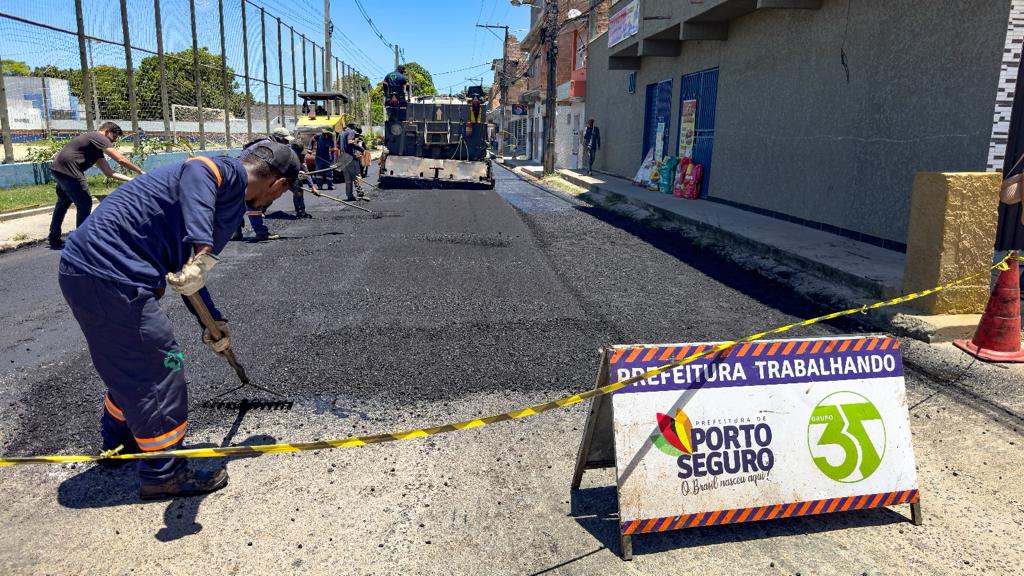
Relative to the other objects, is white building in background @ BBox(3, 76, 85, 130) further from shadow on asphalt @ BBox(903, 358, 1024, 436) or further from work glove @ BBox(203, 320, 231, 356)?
shadow on asphalt @ BBox(903, 358, 1024, 436)

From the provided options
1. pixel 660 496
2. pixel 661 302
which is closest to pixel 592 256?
pixel 661 302

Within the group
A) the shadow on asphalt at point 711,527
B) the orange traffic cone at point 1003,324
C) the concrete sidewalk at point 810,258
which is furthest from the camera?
the concrete sidewalk at point 810,258

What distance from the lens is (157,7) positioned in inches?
710

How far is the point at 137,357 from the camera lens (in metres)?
2.85

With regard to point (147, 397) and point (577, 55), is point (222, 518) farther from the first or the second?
point (577, 55)

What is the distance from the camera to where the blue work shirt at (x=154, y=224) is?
278 centimetres

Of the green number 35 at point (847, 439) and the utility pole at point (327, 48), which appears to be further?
the utility pole at point (327, 48)

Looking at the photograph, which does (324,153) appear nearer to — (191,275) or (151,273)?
(151,273)

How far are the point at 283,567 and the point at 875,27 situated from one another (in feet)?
32.6

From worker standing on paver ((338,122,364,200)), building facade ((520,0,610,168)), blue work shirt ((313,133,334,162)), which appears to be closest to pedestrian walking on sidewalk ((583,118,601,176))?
building facade ((520,0,610,168))

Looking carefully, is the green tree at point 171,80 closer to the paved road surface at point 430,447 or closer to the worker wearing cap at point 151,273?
the paved road surface at point 430,447

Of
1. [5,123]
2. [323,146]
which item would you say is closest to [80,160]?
[5,123]

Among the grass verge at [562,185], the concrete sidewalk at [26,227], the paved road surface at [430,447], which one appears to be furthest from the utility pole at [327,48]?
the paved road surface at [430,447]

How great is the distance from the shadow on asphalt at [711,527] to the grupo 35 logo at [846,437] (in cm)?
22
